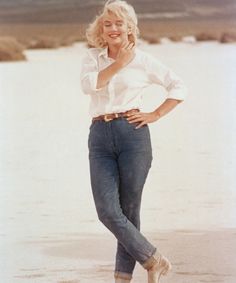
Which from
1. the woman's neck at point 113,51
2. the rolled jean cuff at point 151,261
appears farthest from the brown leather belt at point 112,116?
the rolled jean cuff at point 151,261

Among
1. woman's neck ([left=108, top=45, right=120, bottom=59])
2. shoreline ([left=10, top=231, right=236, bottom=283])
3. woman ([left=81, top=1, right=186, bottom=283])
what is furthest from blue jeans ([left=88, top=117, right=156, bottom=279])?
shoreline ([left=10, top=231, right=236, bottom=283])

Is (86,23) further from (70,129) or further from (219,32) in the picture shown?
(70,129)

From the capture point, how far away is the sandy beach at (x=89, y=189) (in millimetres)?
4195

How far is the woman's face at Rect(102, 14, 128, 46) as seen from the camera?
3.61m

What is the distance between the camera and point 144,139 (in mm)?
3570

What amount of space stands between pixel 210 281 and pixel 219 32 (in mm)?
1691

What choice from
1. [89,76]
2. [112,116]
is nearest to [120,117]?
[112,116]

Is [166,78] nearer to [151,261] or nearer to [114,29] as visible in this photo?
[114,29]

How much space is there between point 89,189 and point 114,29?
1711 millimetres

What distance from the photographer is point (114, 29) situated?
3.61 metres

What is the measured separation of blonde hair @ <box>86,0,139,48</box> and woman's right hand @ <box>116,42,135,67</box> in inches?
2.0

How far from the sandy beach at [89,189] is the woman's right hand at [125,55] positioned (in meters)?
0.90

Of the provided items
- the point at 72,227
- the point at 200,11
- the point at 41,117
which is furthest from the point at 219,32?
the point at 41,117

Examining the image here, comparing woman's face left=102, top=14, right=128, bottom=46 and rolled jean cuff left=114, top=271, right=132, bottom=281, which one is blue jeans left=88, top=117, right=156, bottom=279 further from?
woman's face left=102, top=14, right=128, bottom=46
